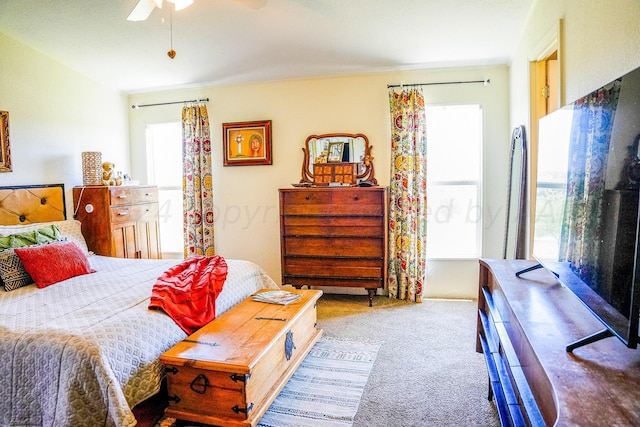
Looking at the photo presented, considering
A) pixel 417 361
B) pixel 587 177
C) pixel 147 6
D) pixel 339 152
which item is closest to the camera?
pixel 587 177

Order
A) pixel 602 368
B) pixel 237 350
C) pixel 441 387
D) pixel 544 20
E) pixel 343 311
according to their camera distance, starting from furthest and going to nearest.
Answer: pixel 343 311
pixel 544 20
pixel 441 387
pixel 237 350
pixel 602 368

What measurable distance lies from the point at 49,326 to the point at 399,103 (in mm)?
3444

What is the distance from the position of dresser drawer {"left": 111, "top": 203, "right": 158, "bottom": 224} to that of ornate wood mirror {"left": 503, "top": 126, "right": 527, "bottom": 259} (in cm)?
365

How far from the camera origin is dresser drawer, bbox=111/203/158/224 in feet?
12.6

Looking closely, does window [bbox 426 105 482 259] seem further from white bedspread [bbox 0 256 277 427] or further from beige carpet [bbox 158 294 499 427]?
white bedspread [bbox 0 256 277 427]

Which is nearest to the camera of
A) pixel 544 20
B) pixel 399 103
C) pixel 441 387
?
pixel 441 387

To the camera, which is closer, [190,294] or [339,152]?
[190,294]

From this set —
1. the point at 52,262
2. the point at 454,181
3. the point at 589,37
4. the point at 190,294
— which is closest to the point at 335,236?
the point at 454,181

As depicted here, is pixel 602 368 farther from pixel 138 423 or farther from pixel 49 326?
pixel 49 326

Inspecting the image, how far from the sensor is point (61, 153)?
3.87 meters

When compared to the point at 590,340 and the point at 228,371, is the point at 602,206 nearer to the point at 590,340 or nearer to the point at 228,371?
the point at 590,340

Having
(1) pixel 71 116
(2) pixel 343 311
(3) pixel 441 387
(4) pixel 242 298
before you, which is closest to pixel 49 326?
(4) pixel 242 298

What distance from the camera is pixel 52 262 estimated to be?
8.91ft

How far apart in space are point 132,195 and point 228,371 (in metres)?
2.90
